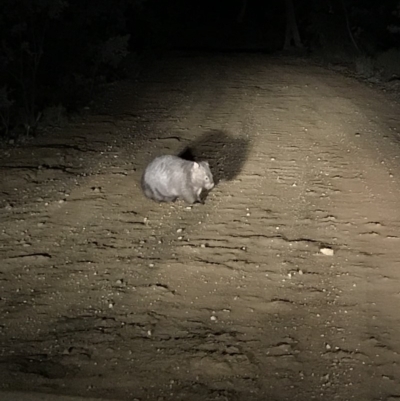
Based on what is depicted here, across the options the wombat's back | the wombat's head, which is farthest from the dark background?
the wombat's head

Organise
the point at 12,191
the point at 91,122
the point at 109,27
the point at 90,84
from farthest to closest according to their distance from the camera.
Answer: the point at 109,27 < the point at 90,84 < the point at 91,122 < the point at 12,191

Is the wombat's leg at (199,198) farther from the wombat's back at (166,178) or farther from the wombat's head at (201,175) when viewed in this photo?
the wombat's back at (166,178)

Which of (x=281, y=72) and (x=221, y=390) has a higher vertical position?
(x=281, y=72)

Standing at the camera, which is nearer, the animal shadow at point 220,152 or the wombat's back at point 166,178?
the wombat's back at point 166,178

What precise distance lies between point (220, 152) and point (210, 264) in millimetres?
3321

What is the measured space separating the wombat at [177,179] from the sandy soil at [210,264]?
157mm

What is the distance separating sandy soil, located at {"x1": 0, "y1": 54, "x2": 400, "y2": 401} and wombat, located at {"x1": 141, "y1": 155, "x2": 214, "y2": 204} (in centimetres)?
16

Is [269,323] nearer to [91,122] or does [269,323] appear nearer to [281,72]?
[91,122]

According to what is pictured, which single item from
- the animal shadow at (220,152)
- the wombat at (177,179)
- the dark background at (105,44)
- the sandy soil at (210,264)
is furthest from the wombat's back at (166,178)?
the dark background at (105,44)

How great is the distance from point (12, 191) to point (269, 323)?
4135 mm

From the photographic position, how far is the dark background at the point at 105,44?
1049 cm

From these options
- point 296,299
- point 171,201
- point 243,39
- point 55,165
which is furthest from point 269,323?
point 243,39

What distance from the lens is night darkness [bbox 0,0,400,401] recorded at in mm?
4363

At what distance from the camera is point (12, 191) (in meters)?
7.58
